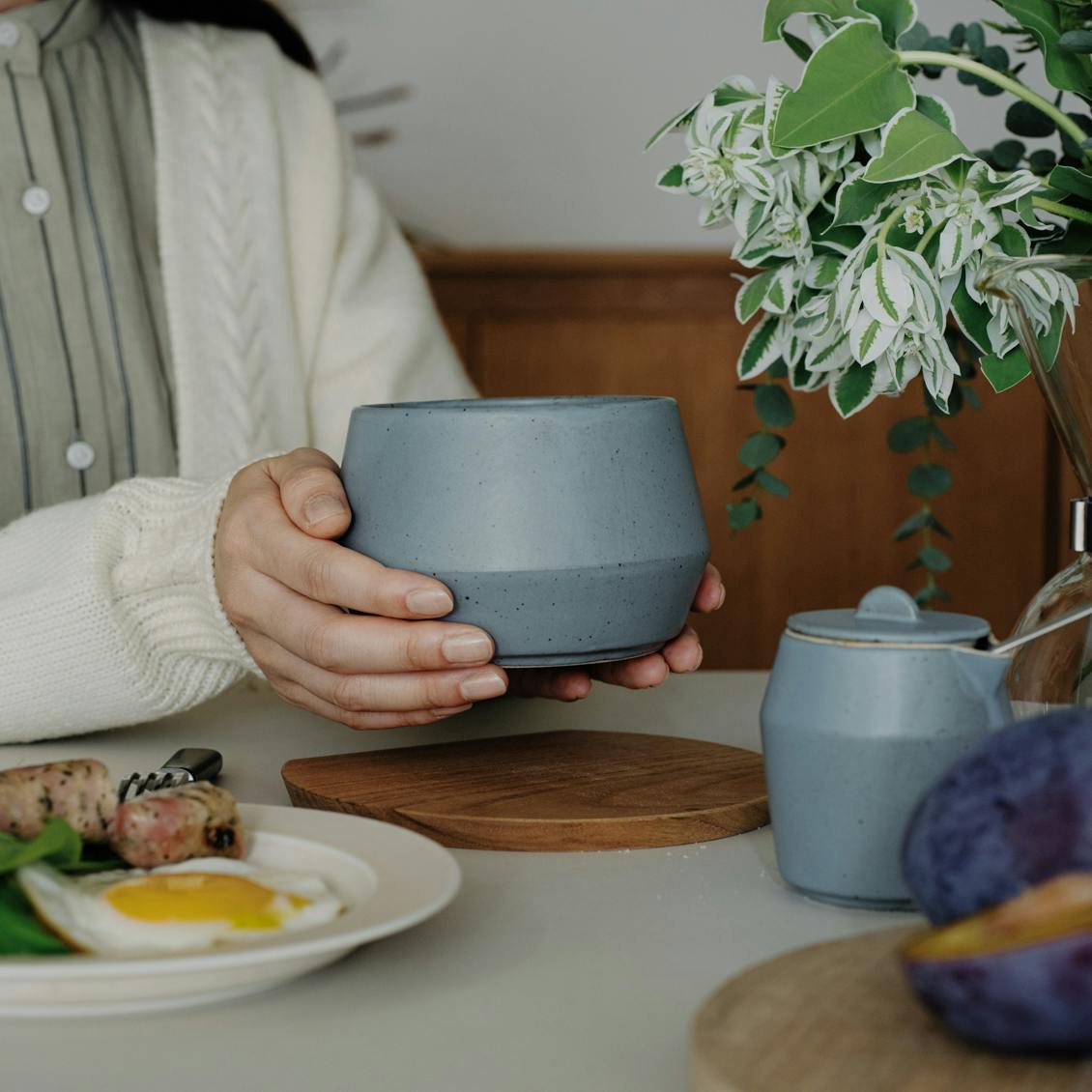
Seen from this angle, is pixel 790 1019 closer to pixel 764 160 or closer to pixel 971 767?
pixel 971 767

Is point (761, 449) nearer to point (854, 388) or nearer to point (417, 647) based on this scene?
point (854, 388)

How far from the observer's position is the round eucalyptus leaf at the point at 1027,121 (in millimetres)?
687

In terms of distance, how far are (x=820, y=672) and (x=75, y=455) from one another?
96 cm

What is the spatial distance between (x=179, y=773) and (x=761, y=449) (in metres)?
0.34

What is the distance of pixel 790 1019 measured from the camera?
0.34 m

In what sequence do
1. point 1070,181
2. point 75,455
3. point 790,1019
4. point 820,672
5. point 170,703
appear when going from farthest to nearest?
1. point 75,455
2. point 170,703
3. point 1070,181
4. point 820,672
5. point 790,1019

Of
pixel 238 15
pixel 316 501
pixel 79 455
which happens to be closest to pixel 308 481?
pixel 316 501

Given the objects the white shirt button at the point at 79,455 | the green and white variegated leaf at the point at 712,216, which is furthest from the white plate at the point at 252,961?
the white shirt button at the point at 79,455

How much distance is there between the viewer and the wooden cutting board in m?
0.59

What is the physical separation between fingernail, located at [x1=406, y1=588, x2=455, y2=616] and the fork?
0.12 m

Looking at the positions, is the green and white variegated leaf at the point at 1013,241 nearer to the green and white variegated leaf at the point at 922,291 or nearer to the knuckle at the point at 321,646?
the green and white variegated leaf at the point at 922,291

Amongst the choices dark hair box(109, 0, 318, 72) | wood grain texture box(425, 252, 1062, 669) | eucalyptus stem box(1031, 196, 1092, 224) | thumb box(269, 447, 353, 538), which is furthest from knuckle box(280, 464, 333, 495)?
wood grain texture box(425, 252, 1062, 669)

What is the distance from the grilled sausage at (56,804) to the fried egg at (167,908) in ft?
0.10

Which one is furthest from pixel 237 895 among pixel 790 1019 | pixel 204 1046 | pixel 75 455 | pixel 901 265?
pixel 75 455
